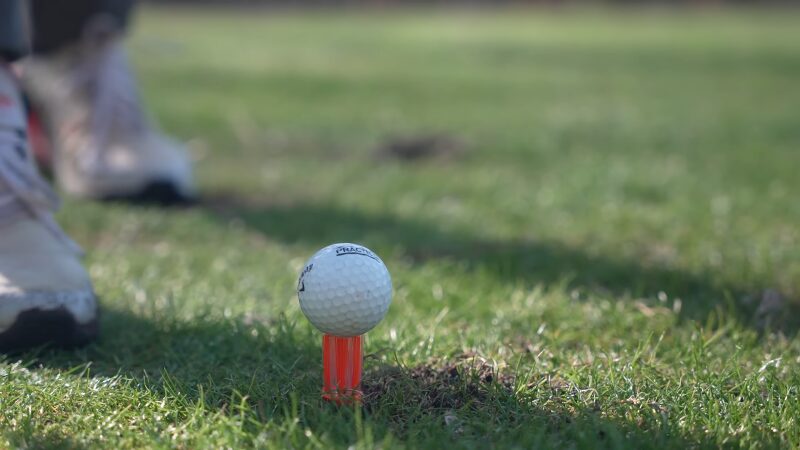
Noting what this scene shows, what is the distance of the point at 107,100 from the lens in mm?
3789

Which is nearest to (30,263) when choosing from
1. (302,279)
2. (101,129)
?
(302,279)

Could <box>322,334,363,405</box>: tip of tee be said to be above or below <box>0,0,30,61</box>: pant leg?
below

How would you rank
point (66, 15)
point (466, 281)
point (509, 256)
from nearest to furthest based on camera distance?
point (466, 281)
point (509, 256)
point (66, 15)

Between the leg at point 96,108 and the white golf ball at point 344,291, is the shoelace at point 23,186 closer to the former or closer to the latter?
the white golf ball at point 344,291

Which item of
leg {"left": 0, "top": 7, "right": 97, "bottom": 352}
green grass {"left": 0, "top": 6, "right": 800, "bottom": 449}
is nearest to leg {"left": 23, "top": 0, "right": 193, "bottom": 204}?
green grass {"left": 0, "top": 6, "right": 800, "bottom": 449}

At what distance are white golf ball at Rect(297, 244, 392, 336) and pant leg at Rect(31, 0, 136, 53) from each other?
8.04ft

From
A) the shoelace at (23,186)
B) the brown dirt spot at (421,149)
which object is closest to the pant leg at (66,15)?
the shoelace at (23,186)

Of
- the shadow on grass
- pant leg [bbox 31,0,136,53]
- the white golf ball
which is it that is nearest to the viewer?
the white golf ball

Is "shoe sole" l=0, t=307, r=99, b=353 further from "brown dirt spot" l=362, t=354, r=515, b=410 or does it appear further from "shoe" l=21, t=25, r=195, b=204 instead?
"shoe" l=21, t=25, r=195, b=204

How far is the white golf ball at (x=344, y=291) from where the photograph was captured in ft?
5.69

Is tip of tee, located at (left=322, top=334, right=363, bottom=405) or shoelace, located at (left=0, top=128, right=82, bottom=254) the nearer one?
tip of tee, located at (left=322, top=334, right=363, bottom=405)

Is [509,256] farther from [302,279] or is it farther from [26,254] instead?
[26,254]

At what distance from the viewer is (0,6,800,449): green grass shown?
1.76 m

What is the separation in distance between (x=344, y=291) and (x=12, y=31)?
1.39 metres
